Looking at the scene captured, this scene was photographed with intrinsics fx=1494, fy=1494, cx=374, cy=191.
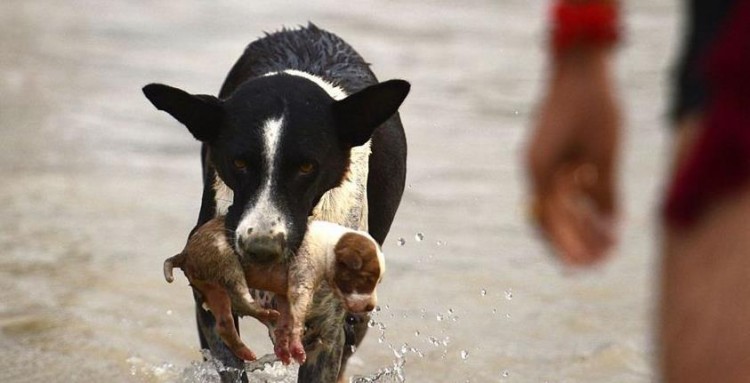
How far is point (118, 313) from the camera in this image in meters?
7.55

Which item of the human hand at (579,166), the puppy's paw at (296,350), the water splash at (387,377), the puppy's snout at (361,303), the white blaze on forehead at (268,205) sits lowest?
the water splash at (387,377)

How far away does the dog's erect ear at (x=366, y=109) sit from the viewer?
4.98 metres

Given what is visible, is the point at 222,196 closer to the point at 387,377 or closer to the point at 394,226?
the point at 387,377

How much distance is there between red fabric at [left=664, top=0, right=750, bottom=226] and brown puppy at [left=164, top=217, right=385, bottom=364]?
2.39 meters

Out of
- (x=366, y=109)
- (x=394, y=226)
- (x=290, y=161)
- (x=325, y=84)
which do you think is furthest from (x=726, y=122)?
(x=394, y=226)

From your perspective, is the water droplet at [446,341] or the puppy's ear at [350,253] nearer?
the puppy's ear at [350,253]

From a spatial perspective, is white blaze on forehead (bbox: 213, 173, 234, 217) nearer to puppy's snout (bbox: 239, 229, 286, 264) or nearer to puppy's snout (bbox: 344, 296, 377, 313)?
puppy's snout (bbox: 239, 229, 286, 264)

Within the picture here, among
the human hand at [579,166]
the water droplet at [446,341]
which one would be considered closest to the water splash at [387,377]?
the water droplet at [446,341]

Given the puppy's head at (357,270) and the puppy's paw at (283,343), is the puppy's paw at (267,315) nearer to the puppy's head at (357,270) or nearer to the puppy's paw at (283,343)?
the puppy's paw at (283,343)

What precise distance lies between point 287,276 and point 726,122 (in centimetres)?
261

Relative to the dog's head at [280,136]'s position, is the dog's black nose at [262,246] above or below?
below

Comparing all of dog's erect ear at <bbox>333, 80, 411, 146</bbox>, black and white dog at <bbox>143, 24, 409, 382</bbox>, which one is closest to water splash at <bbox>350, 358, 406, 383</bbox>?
black and white dog at <bbox>143, 24, 409, 382</bbox>

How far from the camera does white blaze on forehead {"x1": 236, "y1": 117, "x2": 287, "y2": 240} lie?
181 inches

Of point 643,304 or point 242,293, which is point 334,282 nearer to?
point 242,293
